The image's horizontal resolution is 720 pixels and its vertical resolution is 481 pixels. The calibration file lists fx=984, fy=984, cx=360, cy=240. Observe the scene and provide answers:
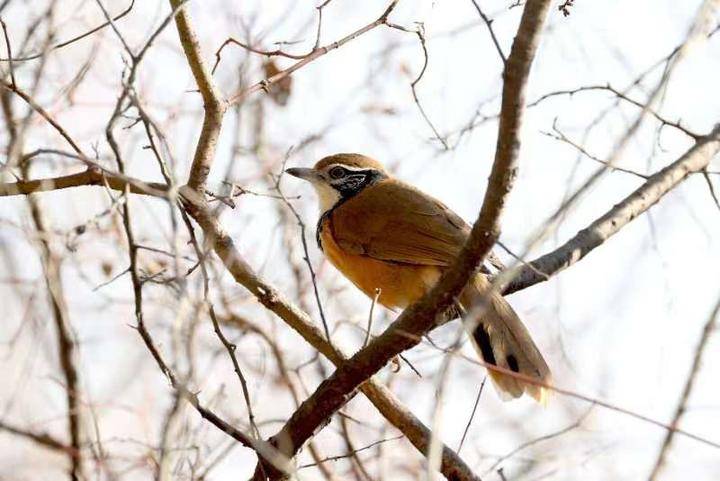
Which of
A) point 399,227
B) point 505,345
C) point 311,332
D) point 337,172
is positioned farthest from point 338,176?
point 311,332

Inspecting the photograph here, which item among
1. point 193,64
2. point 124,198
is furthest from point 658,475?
point 193,64

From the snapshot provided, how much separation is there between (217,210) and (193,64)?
2.34 ft

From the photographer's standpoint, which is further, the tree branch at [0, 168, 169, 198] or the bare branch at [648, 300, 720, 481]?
the tree branch at [0, 168, 169, 198]

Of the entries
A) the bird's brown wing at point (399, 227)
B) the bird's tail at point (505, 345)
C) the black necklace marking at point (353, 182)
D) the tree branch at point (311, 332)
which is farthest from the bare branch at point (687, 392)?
the black necklace marking at point (353, 182)

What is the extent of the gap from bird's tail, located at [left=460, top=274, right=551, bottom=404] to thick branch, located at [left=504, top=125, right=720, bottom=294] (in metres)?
0.67

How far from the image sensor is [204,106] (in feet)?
15.9

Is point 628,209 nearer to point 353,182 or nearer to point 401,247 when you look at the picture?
point 401,247

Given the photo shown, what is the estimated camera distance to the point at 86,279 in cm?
618

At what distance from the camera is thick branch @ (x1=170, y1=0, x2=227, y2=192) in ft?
15.4

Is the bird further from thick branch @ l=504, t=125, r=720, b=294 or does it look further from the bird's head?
→ thick branch @ l=504, t=125, r=720, b=294

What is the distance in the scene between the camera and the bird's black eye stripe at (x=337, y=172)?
295 inches

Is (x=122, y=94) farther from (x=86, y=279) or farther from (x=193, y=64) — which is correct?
(x=86, y=279)

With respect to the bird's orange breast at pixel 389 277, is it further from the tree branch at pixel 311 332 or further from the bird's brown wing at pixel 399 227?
the tree branch at pixel 311 332

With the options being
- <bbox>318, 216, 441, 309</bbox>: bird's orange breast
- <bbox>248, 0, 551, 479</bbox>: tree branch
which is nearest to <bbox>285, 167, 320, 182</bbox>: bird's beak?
<bbox>318, 216, 441, 309</bbox>: bird's orange breast
